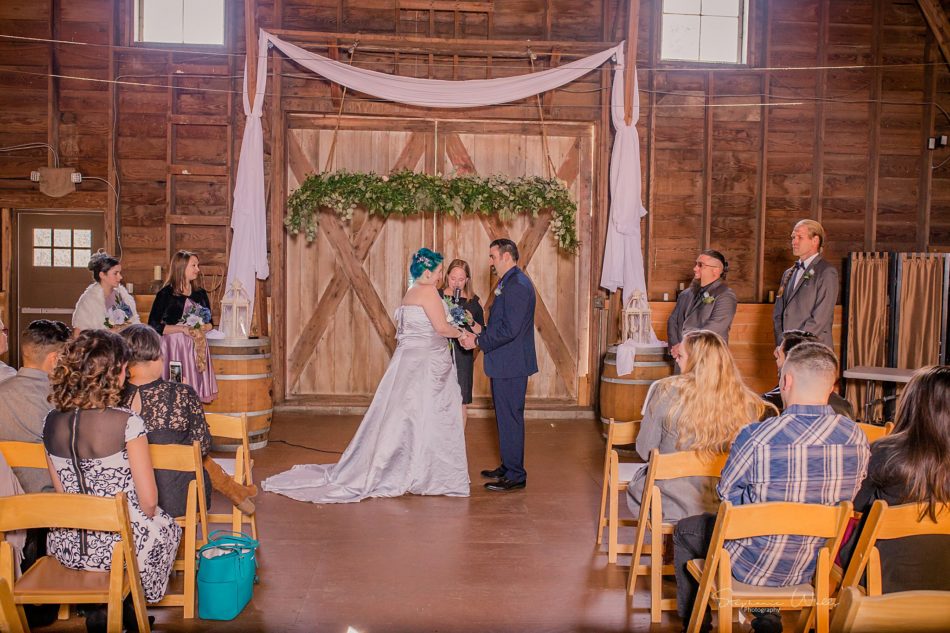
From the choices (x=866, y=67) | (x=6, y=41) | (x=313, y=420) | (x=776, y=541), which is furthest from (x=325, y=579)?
(x=866, y=67)

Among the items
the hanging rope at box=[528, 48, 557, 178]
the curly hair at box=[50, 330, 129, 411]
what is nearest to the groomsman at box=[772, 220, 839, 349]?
the hanging rope at box=[528, 48, 557, 178]

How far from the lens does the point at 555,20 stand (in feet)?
29.6

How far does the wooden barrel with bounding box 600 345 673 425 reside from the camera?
7297mm

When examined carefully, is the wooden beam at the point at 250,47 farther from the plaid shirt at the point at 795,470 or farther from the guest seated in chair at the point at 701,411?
the plaid shirt at the point at 795,470

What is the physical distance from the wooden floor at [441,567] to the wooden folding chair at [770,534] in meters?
0.82

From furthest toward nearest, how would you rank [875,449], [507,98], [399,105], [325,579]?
1. [399,105]
2. [507,98]
3. [325,579]
4. [875,449]

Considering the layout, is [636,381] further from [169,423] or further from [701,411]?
[169,423]

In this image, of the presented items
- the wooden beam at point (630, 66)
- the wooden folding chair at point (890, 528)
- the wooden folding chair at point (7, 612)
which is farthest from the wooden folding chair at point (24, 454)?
the wooden beam at point (630, 66)

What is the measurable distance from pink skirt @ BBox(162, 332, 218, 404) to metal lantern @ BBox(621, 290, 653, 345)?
382 centimetres

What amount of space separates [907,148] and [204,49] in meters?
7.92

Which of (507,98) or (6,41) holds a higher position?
(6,41)

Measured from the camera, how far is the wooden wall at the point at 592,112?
8680 mm

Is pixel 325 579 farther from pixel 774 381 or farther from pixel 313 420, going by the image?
pixel 774 381

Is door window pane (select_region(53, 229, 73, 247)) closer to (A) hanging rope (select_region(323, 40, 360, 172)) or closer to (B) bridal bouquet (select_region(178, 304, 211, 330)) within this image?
(A) hanging rope (select_region(323, 40, 360, 172))
